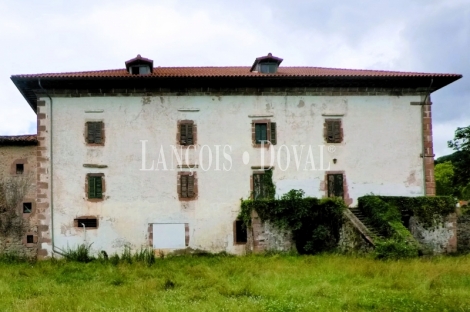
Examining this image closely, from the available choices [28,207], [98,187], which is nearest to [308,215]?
[98,187]

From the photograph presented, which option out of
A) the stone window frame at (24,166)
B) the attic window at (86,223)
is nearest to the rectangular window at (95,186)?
the attic window at (86,223)

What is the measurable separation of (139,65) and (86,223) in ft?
24.5

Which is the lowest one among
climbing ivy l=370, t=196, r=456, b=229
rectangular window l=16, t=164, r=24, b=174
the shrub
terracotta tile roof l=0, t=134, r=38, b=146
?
the shrub

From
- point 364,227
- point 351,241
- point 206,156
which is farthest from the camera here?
point 206,156

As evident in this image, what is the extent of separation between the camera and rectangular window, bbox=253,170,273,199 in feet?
65.4

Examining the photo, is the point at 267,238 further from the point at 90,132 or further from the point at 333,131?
the point at 90,132

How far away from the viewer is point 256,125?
2025 cm

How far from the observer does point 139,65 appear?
20.5 metres

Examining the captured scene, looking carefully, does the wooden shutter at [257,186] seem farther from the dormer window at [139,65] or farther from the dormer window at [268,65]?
the dormer window at [139,65]

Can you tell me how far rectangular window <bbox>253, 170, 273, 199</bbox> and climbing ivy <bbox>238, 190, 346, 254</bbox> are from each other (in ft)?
4.76

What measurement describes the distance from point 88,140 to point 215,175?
5812mm

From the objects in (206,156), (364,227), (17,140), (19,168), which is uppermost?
(17,140)

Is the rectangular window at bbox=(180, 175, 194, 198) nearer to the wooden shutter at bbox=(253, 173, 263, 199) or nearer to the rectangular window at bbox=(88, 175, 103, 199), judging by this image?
the wooden shutter at bbox=(253, 173, 263, 199)

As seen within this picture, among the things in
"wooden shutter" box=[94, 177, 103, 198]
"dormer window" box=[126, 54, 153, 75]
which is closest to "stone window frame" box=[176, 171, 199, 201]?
"wooden shutter" box=[94, 177, 103, 198]
